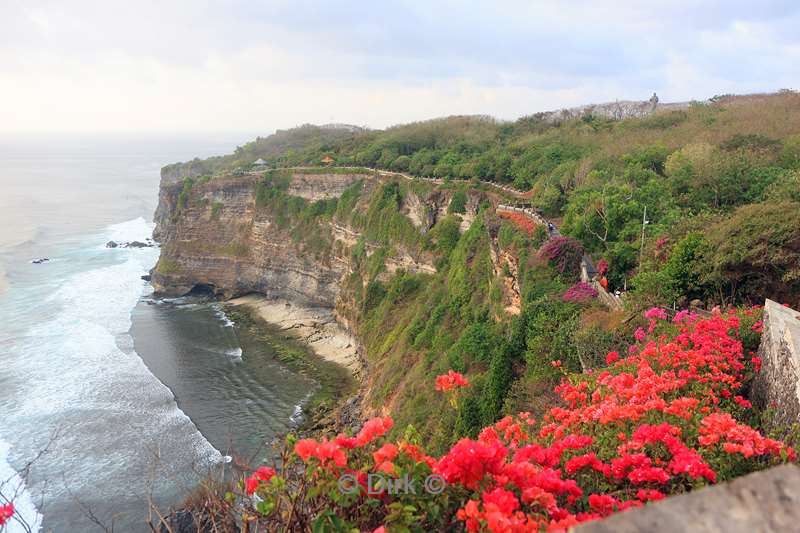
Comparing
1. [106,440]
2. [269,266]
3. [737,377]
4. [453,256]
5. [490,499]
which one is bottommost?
[106,440]

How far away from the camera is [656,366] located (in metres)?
10.4

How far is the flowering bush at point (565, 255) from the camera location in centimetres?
2241

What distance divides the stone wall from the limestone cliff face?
38.6 meters

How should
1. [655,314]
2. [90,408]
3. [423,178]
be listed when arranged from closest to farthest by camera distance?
[655,314]
[90,408]
[423,178]

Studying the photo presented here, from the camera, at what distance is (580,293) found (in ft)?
64.7

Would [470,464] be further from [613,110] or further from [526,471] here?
[613,110]

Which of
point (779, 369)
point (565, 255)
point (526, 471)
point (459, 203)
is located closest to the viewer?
point (526, 471)

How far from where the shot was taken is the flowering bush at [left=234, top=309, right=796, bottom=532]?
4.54m

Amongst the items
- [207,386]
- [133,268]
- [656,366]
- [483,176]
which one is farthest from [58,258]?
[656,366]

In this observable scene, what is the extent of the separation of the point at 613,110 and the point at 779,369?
77.9 meters

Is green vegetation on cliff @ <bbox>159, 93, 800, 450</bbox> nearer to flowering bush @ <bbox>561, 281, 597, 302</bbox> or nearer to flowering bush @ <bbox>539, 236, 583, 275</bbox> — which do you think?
flowering bush @ <bbox>539, 236, 583, 275</bbox>

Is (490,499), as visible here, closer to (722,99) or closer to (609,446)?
(609,446)

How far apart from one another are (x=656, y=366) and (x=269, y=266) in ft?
151

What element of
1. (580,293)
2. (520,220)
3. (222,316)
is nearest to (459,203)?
(520,220)
